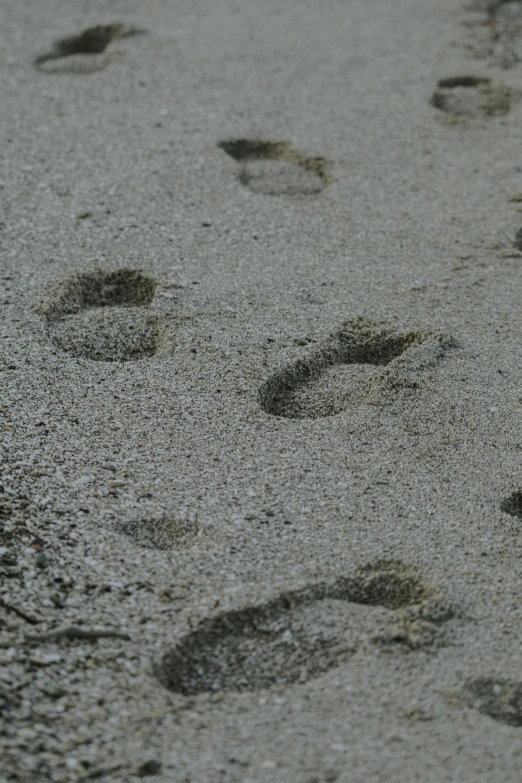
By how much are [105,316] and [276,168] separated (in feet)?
3.45

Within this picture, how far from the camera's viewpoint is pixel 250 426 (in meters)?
2.15

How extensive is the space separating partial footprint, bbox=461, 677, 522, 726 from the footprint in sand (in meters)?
0.11

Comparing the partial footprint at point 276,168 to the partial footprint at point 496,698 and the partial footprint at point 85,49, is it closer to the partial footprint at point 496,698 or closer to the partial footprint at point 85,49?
the partial footprint at point 85,49

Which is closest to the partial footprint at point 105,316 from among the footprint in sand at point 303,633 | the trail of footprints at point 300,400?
the trail of footprints at point 300,400

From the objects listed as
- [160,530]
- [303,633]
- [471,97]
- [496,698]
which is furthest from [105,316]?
[471,97]

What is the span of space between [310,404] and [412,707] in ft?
2.93

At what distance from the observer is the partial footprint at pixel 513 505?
1.95 meters

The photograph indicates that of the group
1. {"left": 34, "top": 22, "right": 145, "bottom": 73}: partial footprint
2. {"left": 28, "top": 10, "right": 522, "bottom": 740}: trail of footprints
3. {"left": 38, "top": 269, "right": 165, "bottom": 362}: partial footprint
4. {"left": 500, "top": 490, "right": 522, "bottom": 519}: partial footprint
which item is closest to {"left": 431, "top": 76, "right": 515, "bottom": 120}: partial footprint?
{"left": 28, "top": 10, "right": 522, "bottom": 740}: trail of footprints

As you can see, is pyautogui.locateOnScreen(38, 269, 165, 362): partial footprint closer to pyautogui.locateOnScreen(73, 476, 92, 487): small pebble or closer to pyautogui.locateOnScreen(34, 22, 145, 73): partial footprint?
pyautogui.locateOnScreen(73, 476, 92, 487): small pebble

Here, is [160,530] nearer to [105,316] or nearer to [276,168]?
[105,316]

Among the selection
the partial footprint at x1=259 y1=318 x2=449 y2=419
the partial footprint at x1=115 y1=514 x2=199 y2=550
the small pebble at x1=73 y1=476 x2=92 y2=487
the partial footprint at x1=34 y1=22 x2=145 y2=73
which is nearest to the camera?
the partial footprint at x1=115 y1=514 x2=199 y2=550

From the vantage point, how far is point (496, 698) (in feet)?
5.07

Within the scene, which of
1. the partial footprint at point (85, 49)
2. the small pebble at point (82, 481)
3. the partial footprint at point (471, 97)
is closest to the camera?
the small pebble at point (82, 481)

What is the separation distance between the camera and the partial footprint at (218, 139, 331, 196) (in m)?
3.14
